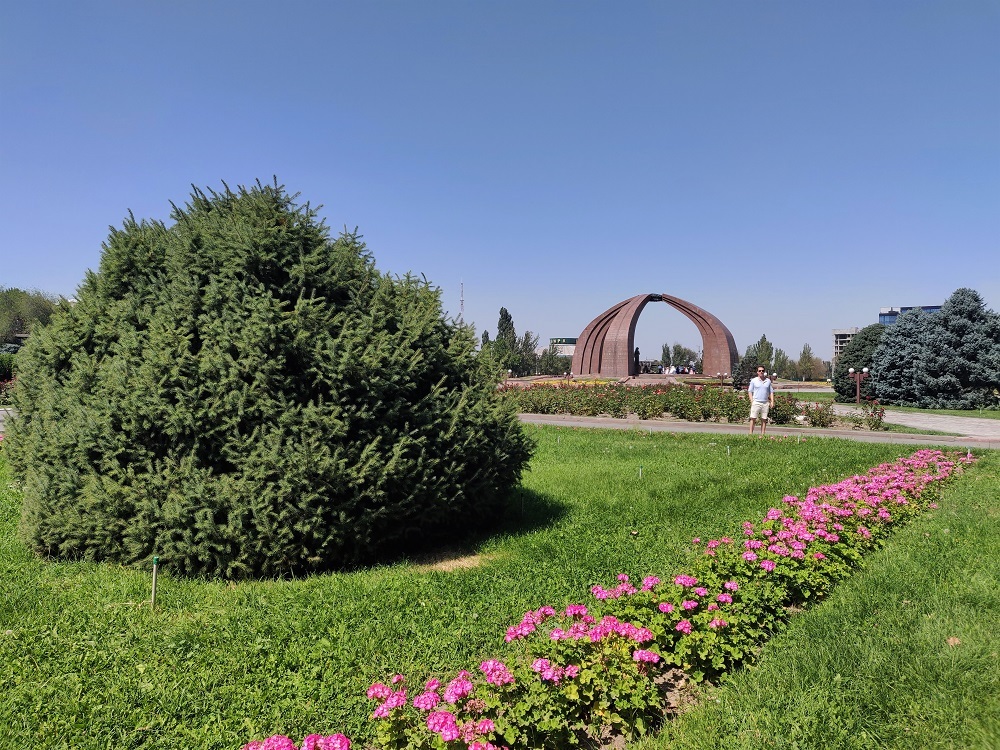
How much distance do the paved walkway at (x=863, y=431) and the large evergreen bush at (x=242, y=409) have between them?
35.7ft

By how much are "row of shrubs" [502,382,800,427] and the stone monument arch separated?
18.9 meters

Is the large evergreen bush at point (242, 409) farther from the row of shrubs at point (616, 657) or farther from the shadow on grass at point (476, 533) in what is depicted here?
the row of shrubs at point (616, 657)

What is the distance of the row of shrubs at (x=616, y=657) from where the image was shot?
242 cm

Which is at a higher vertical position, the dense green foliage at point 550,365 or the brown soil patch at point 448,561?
the dense green foliage at point 550,365

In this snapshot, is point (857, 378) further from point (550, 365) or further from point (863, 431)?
point (550, 365)

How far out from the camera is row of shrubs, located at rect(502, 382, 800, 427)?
17.7m

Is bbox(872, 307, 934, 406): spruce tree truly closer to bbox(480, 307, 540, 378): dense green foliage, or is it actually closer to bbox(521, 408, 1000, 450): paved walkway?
bbox(521, 408, 1000, 450): paved walkway

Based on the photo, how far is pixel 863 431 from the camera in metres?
15.7

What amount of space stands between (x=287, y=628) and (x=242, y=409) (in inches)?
64.7

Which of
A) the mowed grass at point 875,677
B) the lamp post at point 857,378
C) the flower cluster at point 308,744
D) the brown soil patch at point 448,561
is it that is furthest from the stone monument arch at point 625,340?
the flower cluster at point 308,744

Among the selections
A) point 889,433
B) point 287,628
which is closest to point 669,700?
point 287,628

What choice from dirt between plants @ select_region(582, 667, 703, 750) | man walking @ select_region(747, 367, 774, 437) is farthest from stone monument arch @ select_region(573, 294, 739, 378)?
dirt between plants @ select_region(582, 667, 703, 750)

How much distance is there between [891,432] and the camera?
15.5 meters

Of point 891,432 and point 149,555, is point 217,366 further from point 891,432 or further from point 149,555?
point 891,432
